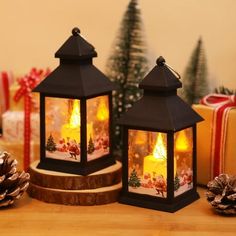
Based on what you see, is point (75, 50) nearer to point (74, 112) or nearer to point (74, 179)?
point (74, 112)

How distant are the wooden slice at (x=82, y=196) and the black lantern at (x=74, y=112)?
0.14 feet

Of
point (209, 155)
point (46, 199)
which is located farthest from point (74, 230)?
point (209, 155)

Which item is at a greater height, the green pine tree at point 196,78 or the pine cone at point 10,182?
the green pine tree at point 196,78

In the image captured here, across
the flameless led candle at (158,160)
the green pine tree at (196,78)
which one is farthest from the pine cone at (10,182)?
the green pine tree at (196,78)

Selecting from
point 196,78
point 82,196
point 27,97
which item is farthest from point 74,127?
point 196,78

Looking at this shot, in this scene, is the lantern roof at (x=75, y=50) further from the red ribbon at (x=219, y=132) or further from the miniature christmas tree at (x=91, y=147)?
the red ribbon at (x=219, y=132)

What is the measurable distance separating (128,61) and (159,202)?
1.52 ft

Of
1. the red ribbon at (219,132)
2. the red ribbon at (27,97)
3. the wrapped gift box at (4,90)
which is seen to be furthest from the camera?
the wrapped gift box at (4,90)

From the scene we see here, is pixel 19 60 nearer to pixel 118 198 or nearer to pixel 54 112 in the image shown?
pixel 54 112

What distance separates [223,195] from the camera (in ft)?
4.30

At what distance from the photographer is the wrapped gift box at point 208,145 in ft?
4.75

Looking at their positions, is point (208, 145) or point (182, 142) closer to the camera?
point (182, 142)

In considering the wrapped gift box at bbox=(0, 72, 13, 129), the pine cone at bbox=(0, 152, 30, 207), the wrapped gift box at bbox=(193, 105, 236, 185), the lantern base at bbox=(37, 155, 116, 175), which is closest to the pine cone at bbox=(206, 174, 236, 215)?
the wrapped gift box at bbox=(193, 105, 236, 185)

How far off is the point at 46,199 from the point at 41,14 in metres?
0.54
